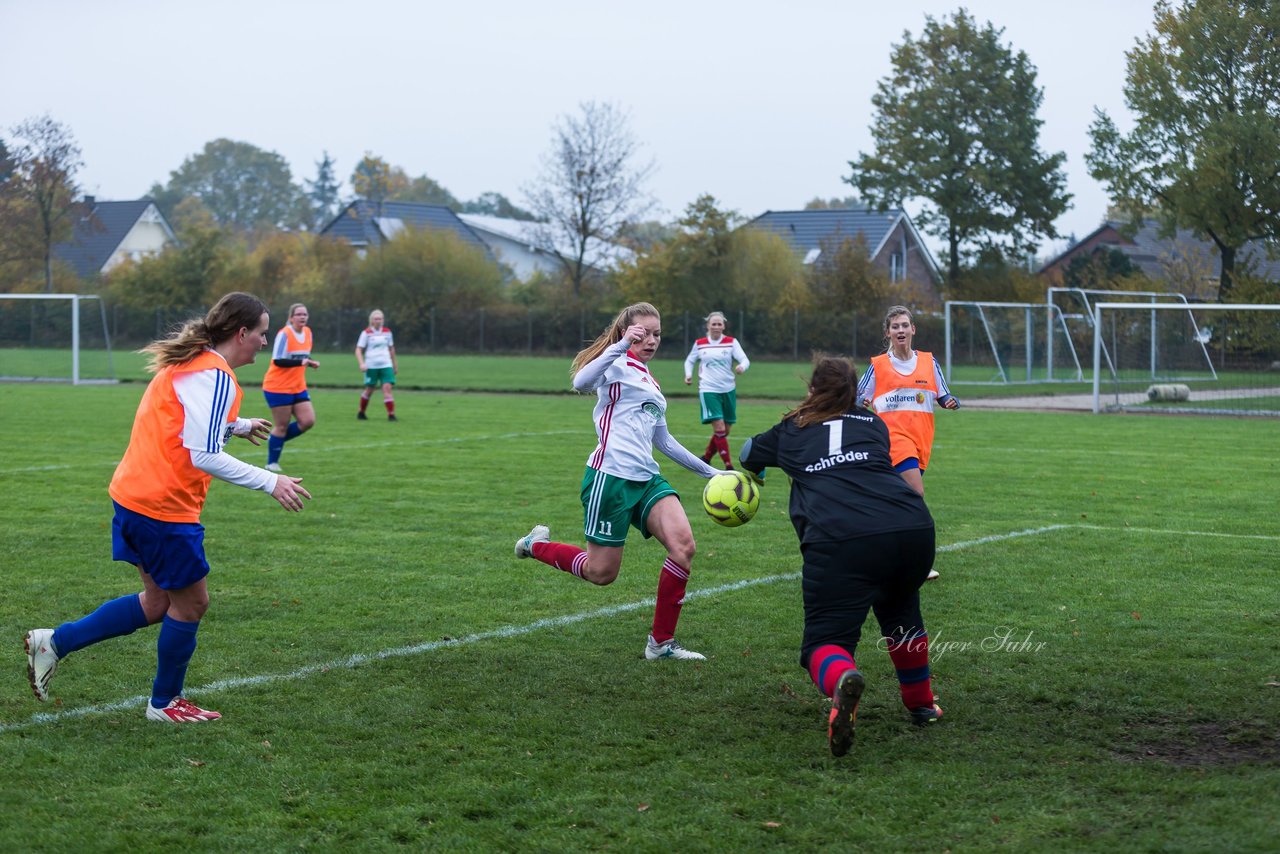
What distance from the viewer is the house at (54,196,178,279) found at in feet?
237

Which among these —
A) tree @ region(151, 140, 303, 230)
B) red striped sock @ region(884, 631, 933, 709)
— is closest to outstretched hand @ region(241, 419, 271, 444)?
red striped sock @ region(884, 631, 933, 709)

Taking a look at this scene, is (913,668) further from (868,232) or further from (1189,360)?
(868,232)

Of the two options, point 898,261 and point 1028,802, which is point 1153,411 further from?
point 898,261

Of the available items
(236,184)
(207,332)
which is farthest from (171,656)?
(236,184)

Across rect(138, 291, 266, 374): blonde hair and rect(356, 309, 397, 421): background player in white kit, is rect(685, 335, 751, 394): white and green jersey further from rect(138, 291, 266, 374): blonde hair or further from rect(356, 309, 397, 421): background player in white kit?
rect(138, 291, 266, 374): blonde hair

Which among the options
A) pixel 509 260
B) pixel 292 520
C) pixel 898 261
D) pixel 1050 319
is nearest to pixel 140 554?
pixel 292 520

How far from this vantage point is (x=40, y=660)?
562 cm

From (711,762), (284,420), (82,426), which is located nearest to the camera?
(711,762)

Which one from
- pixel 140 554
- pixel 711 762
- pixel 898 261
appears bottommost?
pixel 711 762

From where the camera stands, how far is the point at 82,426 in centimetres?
1978

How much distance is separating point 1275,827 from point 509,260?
7225 centimetres

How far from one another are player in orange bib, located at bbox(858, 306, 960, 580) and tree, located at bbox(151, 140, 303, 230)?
133m

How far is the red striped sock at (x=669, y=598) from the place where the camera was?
654cm

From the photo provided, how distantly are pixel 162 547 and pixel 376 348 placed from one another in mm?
17092
